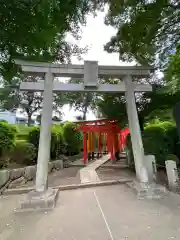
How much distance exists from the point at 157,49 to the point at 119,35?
146cm

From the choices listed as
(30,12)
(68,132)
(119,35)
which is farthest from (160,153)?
(68,132)

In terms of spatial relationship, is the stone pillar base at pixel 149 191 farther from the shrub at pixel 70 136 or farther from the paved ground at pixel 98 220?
the shrub at pixel 70 136

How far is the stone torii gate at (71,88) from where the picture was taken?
4.52 meters

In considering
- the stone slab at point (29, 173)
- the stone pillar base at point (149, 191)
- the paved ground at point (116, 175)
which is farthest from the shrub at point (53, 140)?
the stone pillar base at point (149, 191)

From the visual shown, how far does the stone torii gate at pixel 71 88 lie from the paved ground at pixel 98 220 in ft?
2.17

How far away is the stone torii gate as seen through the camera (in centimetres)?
452

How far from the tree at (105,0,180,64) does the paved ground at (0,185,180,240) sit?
15.0 feet

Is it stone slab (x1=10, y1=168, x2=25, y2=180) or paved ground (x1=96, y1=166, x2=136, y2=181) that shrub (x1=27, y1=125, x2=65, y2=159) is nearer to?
stone slab (x1=10, y1=168, x2=25, y2=180)

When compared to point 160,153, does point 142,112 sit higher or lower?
higher

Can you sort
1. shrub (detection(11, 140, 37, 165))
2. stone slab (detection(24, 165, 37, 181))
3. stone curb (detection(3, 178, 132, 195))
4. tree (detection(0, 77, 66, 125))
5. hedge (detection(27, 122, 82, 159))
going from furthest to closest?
1. tree (detection(0, 77, 66, 125))
2. hedge (detection(27, 122, 82, 159))
3. shrub (detection(11, 140, 37, 165))
4. stone slab (detection(24, 165, 37, 181))
5. stone curb (detection(3, 178, 132, 195))

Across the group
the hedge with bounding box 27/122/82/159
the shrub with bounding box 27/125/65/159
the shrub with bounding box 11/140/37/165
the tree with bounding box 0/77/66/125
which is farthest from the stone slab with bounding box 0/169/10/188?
the tree with bounding box 0/77/66/125

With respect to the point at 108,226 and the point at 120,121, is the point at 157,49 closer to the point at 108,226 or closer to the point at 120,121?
the point at 120,121

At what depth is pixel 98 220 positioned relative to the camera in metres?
3.22

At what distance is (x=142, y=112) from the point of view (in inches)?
320
